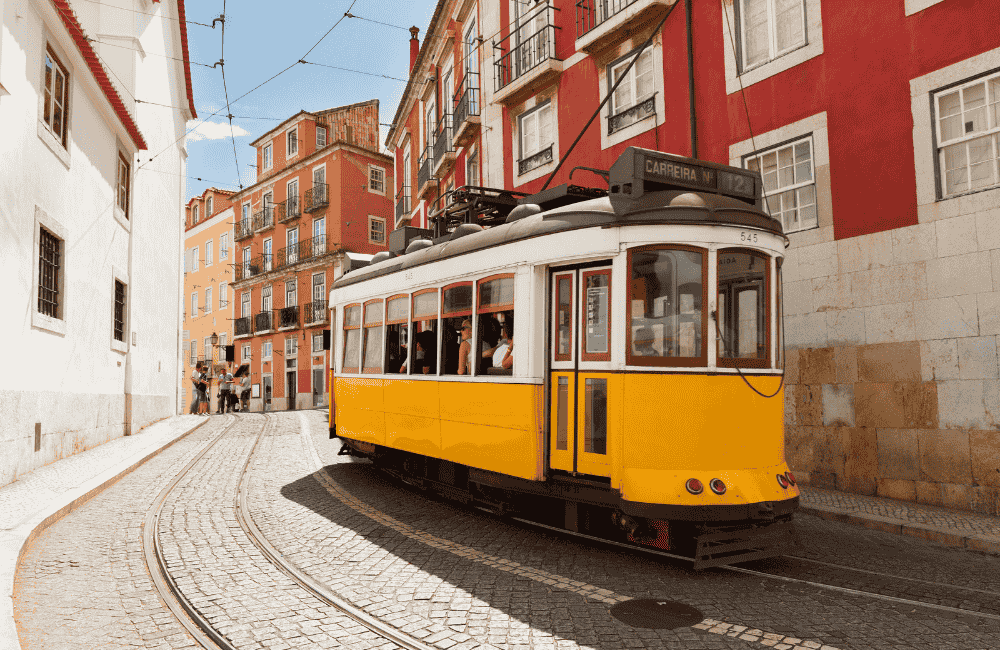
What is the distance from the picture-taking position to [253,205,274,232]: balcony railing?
42.2m

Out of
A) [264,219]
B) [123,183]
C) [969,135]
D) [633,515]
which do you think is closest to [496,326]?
[633,515]

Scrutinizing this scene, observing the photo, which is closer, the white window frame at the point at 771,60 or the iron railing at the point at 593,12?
the white window frame at the point at 771,60

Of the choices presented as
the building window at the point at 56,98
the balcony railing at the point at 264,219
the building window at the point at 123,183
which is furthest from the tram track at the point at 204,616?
the balcony railing at the point at 264,219

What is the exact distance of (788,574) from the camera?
5559 millimetres

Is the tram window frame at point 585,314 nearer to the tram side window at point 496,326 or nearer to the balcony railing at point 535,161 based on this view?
the tram side window at point 496,326

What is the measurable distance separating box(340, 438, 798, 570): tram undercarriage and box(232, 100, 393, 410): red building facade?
30.3m

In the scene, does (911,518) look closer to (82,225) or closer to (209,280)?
(82,225)

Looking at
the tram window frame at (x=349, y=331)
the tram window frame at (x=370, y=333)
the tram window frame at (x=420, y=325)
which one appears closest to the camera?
the tram window frame at (x=420, y=325)

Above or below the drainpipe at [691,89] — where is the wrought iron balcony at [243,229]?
above

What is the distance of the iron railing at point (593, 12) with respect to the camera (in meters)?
14.3

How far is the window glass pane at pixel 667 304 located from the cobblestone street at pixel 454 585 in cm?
172

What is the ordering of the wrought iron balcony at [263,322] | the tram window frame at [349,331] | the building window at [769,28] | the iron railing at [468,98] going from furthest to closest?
the wrought iron balcony at [263,322]
the iron railing at [468,98]
the building window at [769,28]
the tram window frame at [349,331]

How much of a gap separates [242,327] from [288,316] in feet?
19.0

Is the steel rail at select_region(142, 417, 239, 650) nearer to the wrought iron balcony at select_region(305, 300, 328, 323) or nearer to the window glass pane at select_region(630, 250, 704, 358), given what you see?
the window glass pane at select_region(630, 250, 704, 358)
